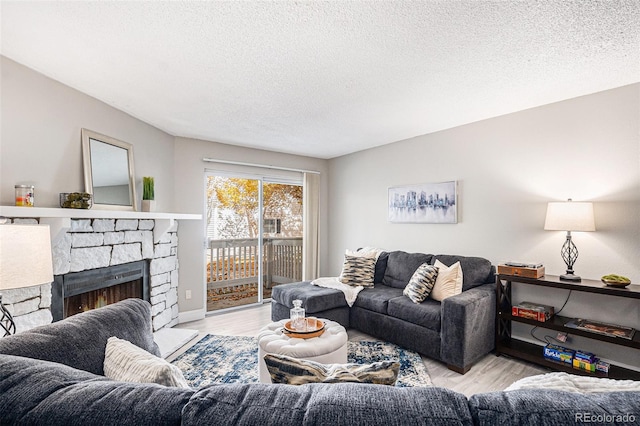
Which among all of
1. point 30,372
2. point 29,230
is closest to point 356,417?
point 30,372

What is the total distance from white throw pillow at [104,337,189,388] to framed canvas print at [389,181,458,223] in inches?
134

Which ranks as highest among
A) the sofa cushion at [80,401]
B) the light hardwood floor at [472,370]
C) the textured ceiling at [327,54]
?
the textured ceiling at [327,54]

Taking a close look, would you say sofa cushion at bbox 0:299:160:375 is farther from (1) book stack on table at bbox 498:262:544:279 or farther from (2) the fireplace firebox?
(1) book stack on table at bbox 498:262:544:279

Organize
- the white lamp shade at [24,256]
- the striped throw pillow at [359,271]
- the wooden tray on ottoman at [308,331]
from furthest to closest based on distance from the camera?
the striped throw pillow at [359,271] < the wooden tray on ottoman at [308,331] < the white lamp shade at [24,256]

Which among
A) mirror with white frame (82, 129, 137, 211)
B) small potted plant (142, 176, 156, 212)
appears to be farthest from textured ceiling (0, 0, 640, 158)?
small potted plant (142, 176, 156, 212)

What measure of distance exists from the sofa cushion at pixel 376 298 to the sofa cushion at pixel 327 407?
260cm

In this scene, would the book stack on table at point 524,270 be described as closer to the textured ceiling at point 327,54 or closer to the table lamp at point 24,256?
the textured ceiling at point 327,54

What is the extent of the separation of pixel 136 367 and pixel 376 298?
2645mm

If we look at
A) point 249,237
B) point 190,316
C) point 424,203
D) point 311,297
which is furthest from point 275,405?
point 249,237

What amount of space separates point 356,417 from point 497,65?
247 centimetres

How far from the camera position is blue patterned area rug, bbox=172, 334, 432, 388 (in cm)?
250

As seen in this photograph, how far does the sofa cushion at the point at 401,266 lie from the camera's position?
3.69m

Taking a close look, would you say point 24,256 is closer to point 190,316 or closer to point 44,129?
point 44,129

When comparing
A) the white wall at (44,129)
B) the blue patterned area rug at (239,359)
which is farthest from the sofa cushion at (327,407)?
the white wall at (44,129)
